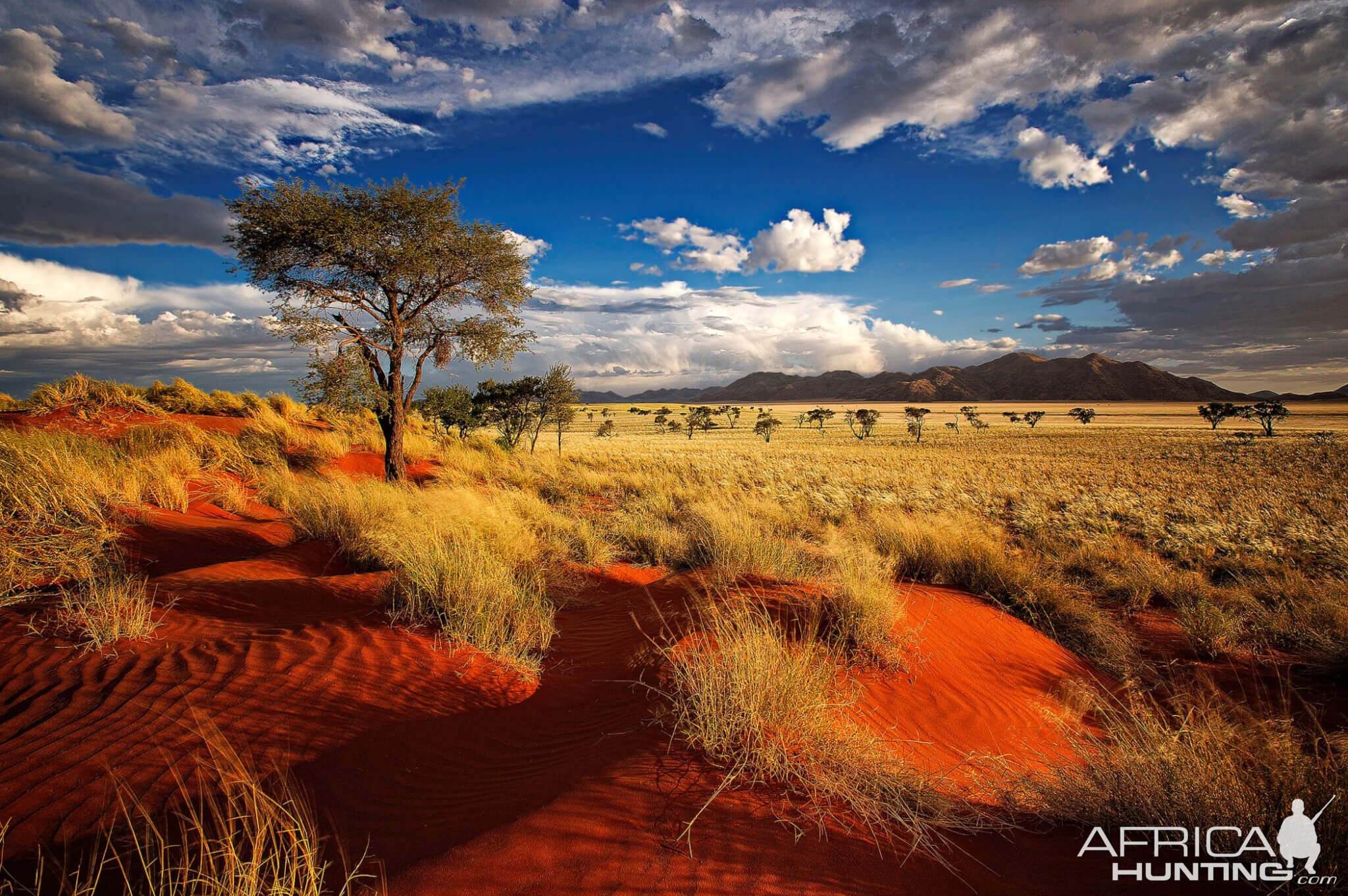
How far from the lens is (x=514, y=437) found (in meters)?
30.8

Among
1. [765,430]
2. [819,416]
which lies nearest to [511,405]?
[765,430]

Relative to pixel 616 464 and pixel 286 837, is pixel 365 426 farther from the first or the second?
pixel 286 837

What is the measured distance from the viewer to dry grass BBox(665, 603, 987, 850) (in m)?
2.88

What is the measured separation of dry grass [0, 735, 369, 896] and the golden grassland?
82.3 inches

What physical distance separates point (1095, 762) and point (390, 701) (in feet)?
16.0

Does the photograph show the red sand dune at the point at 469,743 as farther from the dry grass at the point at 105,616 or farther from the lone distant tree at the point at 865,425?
the lone distant tree at the point at 865,425

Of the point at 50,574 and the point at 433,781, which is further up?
the point at 50,574

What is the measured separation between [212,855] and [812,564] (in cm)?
744

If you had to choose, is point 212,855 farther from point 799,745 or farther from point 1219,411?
point 1219,411

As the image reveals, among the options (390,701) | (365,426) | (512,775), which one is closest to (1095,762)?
(512,775)

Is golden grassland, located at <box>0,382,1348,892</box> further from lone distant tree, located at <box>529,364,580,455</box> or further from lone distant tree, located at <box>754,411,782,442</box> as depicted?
lone distant tree, located at <box>754,411,782,442</box>

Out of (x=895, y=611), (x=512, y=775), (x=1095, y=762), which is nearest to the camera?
(x=1095, y=762)
